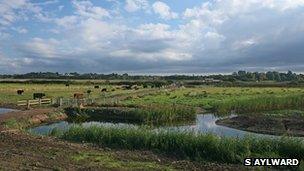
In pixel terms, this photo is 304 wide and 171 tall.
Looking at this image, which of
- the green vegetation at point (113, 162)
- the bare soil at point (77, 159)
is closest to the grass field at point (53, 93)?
the bare soil at point (77, 159)

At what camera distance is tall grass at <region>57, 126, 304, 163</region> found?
16.1 m

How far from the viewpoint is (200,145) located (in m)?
17.0

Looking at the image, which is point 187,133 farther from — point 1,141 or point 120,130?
point 1,141

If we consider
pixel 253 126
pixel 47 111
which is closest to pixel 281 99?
pixel 253 126

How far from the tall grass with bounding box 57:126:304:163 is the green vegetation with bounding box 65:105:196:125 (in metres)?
19.5

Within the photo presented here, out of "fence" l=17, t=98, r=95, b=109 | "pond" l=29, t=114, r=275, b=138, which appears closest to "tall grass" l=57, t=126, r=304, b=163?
"pond" l=29, t=114, r=275, b=138

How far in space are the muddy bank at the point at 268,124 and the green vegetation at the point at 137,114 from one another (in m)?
4.46

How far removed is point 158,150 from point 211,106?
113 ft

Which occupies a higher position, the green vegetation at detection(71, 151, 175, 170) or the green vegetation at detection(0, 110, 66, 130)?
the green vegetation at detection(71, 151, 175, 170)

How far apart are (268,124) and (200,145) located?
796 inches

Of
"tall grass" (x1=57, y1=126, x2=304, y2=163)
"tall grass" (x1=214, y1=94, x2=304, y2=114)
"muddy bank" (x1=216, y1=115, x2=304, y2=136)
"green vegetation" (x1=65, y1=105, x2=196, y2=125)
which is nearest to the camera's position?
"tall grass" (x1=57, y1=126, x2=304, y2=163)

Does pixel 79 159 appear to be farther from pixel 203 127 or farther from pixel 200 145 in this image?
pixel 203 127

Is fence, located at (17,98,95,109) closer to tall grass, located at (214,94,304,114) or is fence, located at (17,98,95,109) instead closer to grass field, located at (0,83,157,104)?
grass field, located at (0,83,157,104)

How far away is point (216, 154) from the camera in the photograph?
16.4 meters
